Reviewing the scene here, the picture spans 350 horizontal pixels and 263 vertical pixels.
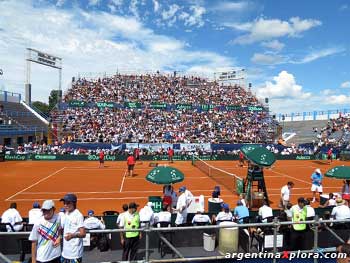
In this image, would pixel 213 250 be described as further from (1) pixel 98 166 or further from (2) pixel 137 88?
(2) pixel 137 88

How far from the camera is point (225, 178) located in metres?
24.7

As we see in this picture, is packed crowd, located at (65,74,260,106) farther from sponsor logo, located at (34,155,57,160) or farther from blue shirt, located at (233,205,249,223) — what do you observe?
blue shirt, located at (233,205,249,223)

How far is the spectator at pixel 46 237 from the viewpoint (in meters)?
5.66

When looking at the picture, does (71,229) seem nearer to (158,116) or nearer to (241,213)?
(241,213)

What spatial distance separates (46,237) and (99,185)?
693 inches

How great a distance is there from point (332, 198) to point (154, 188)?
11.8m

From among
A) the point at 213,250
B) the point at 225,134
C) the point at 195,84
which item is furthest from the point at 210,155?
the point at 213,250

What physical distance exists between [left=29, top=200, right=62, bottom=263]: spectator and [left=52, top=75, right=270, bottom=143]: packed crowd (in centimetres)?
3810

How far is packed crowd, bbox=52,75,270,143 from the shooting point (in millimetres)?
46594

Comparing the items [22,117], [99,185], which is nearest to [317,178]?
[99,185]

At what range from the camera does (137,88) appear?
5812 cm

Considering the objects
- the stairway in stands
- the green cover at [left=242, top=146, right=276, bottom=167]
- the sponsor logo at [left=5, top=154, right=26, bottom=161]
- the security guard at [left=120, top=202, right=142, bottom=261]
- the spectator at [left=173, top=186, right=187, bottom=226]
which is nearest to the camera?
the security guard at [left=120, top=202, right=142, bottom=261]

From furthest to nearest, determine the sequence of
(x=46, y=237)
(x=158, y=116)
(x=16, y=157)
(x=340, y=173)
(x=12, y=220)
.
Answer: (x=158, y=116), (x=16, y=157), (x=340, y=173), (x=12, y=220), (x=46, y=237)

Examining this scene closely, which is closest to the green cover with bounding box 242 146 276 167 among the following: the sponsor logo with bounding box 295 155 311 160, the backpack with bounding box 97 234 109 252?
the backpack with bounding box 97 234 109 252
